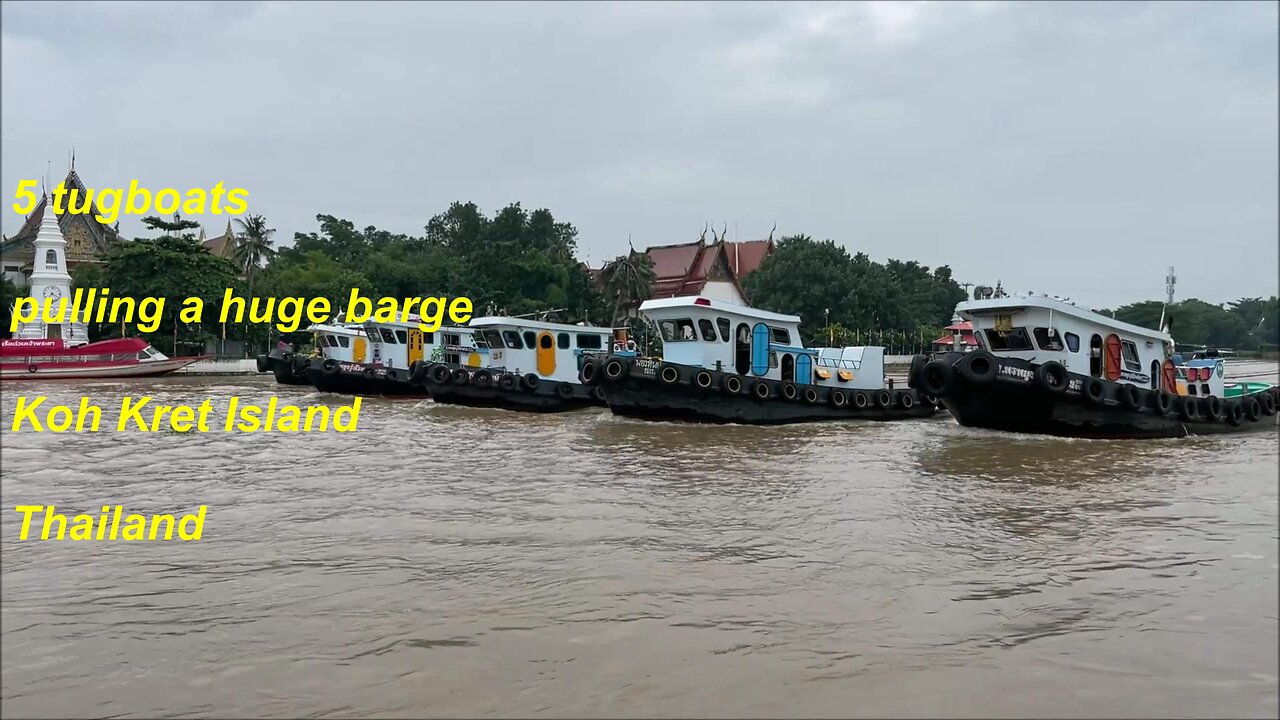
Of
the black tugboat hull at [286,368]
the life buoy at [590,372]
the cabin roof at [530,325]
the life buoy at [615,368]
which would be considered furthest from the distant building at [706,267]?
the life buoy at [615,368]

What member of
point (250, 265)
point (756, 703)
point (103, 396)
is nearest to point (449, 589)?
point (756, 703)

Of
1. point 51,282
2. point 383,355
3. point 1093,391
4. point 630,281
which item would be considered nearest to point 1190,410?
point 1093,391

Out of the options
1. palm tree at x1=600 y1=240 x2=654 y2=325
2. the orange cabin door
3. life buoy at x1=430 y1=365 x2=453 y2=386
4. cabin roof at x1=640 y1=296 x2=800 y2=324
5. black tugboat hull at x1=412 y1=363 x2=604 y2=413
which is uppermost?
palm tree at x1=600 y1=240 x2=654 y2=325

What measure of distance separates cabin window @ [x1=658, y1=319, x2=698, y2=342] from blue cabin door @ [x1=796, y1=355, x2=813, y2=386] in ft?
6.50

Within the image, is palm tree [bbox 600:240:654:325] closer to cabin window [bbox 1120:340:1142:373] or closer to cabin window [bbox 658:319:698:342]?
cabin window [bbox 658:319:698:342]

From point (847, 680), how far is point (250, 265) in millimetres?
47949

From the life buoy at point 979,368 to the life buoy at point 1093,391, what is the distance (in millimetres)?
1337

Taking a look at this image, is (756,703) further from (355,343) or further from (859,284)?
(859,284)

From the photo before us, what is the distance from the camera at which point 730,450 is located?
507 inches

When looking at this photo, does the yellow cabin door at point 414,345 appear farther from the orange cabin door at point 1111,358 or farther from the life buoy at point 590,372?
the orange cabin door at point 1111,358

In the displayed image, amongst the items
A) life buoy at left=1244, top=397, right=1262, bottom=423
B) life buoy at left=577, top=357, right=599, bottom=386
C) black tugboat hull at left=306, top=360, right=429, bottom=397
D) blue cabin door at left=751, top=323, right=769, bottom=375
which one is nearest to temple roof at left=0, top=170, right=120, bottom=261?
black tugboat hull at left=306, top=360, right=429, bottom=397

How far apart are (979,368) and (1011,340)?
1.07 m

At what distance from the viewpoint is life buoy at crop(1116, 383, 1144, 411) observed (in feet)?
45.6
